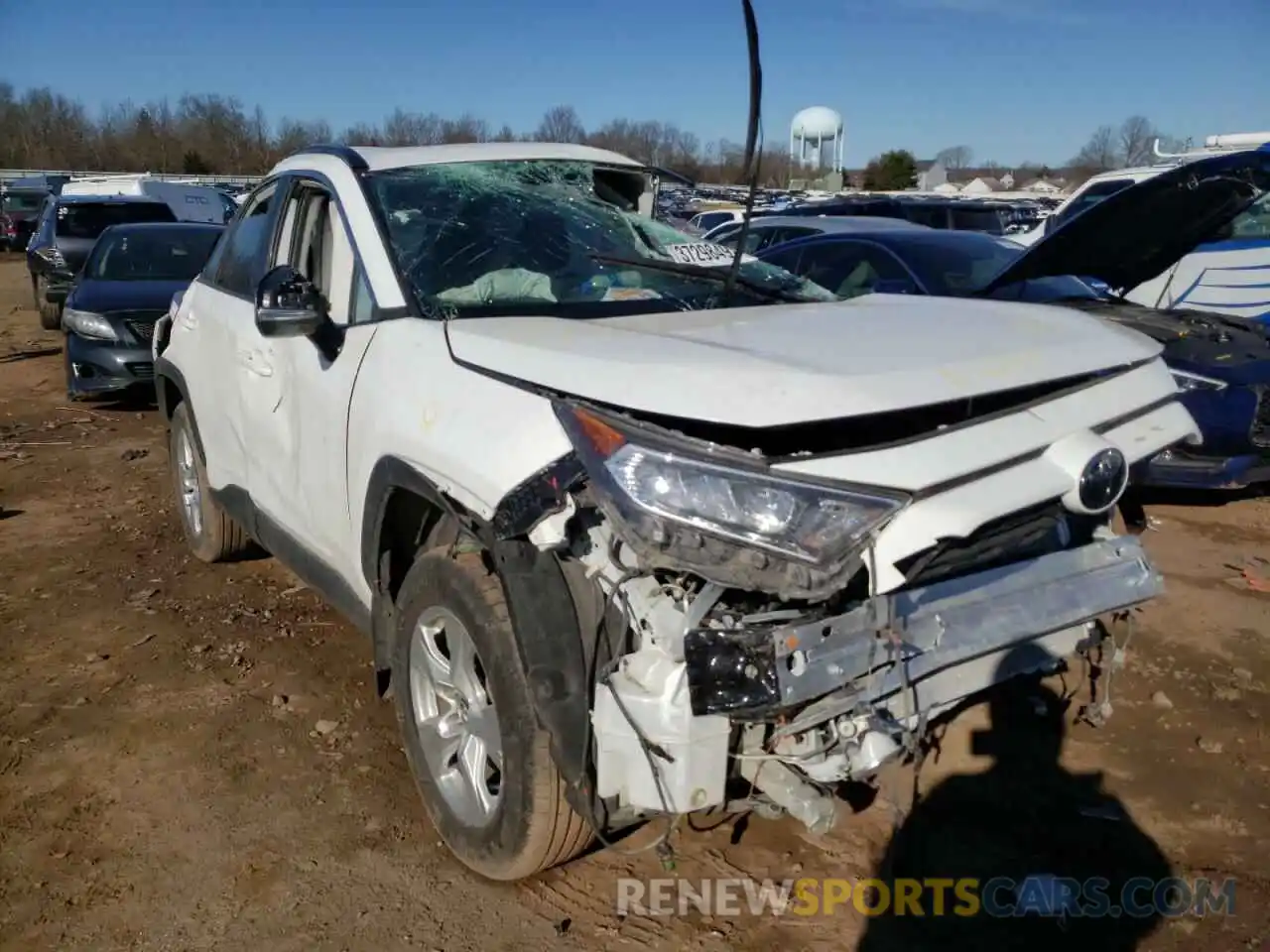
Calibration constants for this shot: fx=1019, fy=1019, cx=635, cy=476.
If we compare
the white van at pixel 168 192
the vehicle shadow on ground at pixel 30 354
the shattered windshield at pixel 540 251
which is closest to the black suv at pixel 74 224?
the white van at pixel 168 192

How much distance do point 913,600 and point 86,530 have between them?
17.6 ft

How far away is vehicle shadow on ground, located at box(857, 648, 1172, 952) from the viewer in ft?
8.80

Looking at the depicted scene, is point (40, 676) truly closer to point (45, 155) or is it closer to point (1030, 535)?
point (1030, 535)

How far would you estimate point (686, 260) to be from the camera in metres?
3.71

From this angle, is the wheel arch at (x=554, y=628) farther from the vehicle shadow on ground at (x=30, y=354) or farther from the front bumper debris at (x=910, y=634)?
the vehicle shadow on ground at (x=30, y=354)

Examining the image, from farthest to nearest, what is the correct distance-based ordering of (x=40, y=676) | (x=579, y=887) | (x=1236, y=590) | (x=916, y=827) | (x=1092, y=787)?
(x=1236, y=590) < (x=40, y=676) < (x=1092, y=787) < (x=916, y=827) < (x=579, y=887)

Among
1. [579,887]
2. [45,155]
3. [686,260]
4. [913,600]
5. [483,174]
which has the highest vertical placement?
[45,155]

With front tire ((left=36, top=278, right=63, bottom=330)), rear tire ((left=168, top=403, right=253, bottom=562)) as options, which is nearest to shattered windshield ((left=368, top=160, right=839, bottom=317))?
rear tire ((left=168, top=403, right=253, bottom=562))

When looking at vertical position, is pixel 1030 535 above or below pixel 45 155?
below

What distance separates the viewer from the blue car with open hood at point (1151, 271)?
4.57 metres

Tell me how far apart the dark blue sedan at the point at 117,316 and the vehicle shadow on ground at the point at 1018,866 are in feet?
24.9

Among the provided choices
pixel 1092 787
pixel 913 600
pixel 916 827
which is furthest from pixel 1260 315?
pixel 913 600

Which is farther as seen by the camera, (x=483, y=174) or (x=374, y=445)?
(x=483, y=174)

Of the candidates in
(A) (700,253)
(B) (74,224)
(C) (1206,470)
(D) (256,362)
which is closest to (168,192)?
(B) (74,224)
